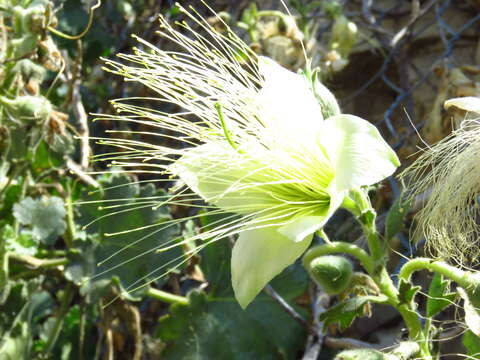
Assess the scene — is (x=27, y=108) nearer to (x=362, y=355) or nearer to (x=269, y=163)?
(x=269, y=163)

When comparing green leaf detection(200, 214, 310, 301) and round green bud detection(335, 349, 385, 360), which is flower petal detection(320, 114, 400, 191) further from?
green leaf detection(200, 214, 310, 301)

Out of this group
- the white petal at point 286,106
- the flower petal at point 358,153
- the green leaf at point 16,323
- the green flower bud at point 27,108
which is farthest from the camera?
the green leaf at point 16,323

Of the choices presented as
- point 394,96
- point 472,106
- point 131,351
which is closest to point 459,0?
point 394,96

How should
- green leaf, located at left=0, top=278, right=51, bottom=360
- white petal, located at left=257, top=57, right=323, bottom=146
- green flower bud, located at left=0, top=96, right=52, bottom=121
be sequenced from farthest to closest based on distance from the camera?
green leaf, located at left=0, top=278, right=51, bottom=360 < green flower bud, located at left=0, top=96, right=52, bottom=121 < white petal, located at left=257, top=57, right=323, bottom=146

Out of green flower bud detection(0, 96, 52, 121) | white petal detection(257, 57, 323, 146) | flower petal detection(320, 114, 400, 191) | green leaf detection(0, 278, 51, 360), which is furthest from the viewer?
green leaf detection(0, 278, 51, 360)

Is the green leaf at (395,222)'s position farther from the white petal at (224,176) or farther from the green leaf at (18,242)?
the green leaf at (18,242)

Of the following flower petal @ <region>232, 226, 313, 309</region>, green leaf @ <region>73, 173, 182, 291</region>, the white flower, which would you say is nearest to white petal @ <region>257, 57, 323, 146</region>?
the white flower

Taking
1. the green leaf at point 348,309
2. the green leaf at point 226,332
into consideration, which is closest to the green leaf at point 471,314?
the green leaf at point 348,309
